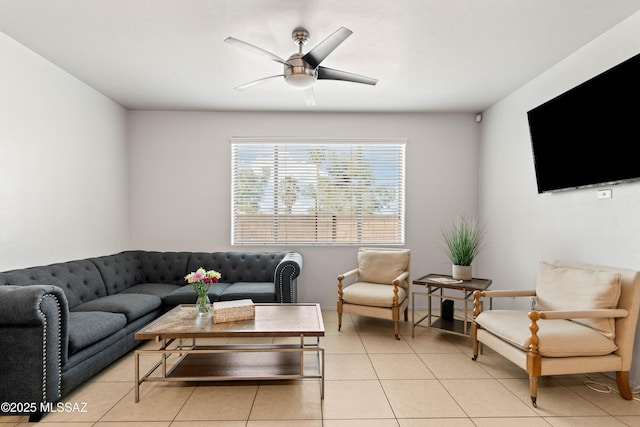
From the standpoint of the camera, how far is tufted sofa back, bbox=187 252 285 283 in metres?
4.59

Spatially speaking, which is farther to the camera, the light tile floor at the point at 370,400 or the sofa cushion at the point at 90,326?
the sofa cushion at the point at 90,326

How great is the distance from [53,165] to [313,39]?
2.84 m

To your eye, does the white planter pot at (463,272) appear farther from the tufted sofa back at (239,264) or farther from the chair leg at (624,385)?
the tufted sofa back at (239,264)

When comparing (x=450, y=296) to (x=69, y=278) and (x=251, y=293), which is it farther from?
(x=69, y=278)

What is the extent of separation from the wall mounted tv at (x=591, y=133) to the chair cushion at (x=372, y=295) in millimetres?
1878

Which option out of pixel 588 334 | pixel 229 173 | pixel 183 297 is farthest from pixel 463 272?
pixel 229 173

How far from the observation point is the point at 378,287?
14.0 feet

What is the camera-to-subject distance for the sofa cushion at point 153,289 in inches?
156

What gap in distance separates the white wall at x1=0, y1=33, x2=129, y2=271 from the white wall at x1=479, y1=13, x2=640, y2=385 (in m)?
4.89

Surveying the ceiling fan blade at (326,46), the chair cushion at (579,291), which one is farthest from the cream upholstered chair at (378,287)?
the ceiling fan blade at (326,46)

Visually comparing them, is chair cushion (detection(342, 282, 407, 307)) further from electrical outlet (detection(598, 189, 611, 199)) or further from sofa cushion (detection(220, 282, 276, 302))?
electrical outlet (detection(598, 189, 611, 199))

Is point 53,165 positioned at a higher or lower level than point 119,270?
higher

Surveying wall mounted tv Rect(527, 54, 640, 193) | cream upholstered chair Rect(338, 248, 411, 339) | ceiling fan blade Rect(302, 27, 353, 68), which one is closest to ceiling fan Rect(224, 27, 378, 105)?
ceiling fan blade Rect(302, 27, 353, 68)

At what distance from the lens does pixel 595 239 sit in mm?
3018
